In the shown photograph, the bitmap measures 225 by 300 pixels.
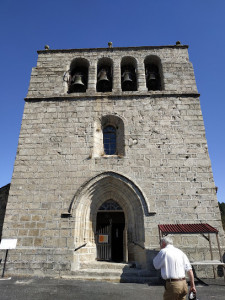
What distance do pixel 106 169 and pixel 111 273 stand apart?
301cm

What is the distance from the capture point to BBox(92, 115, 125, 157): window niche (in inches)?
294

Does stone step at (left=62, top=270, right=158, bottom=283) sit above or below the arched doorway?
below

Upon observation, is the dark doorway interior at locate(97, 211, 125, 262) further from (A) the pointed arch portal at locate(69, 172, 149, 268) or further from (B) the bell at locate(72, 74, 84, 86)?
(B) the bell at locate(72, 74, 84, 86)

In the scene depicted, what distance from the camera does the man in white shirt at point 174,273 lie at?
2445 millimetres

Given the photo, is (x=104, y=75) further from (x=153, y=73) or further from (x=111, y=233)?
(x=111, y=233)

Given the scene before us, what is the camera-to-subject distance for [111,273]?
5461 mm

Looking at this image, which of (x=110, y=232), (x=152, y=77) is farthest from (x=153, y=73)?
(x=110, y=232)

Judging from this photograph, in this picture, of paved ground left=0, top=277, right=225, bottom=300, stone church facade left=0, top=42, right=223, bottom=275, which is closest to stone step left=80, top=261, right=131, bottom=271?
stone church facade left=0, top=42, right=223, bottom=275

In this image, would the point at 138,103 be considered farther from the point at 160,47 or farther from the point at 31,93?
the point at 31,93

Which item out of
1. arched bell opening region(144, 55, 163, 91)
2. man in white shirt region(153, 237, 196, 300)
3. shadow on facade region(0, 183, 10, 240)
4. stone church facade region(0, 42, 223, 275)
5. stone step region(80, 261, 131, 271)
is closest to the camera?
man in white shirt region(153, 237, 196, 300)

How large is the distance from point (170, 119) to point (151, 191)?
2883 mm

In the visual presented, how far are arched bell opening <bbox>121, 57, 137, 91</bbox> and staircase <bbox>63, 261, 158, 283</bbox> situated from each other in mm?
6790

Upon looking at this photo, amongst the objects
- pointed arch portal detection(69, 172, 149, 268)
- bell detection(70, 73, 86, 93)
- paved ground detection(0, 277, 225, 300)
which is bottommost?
paved ground detection(0, 277, 225, 300)

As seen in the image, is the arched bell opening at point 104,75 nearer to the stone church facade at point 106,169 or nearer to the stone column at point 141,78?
the stone church facade at point 106,169
